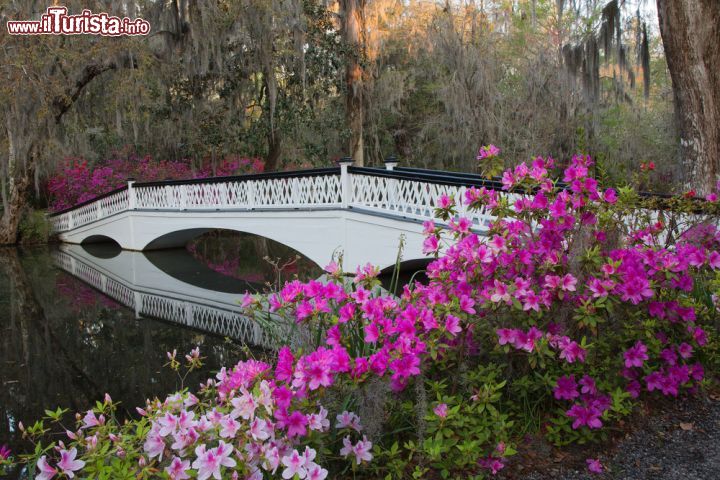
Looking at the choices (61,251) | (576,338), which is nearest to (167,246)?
(61,251)

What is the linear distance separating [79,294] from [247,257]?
536 cm

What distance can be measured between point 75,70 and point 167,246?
4929mm

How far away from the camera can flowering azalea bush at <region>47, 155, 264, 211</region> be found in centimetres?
2055

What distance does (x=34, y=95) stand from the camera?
14453 mm

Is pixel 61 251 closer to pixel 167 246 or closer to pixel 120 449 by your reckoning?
pixel 167 246

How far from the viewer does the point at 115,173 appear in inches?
837

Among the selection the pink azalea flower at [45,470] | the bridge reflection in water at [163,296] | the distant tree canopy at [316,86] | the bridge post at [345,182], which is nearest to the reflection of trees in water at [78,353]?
the bridge reflection in water at [163,296]

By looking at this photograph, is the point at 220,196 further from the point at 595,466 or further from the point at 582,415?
the point at 595,466

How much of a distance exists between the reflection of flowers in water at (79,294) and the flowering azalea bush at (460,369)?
7.19 meters

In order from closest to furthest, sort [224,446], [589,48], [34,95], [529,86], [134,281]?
[224,446] → [589,48] → [134,281] → [34,95] → [529,86]

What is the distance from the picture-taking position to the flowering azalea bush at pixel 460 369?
2.40 metres

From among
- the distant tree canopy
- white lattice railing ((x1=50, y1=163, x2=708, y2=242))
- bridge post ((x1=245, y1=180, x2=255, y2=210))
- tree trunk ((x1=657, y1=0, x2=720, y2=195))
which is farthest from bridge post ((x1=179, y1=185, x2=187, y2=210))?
tree trunk ((x1=657, y1=0, x2=720, y2=195))

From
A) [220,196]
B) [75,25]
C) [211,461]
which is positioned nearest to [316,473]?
[211,461]

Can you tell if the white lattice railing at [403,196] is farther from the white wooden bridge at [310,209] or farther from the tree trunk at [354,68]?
the tree trunk at [354,68]
